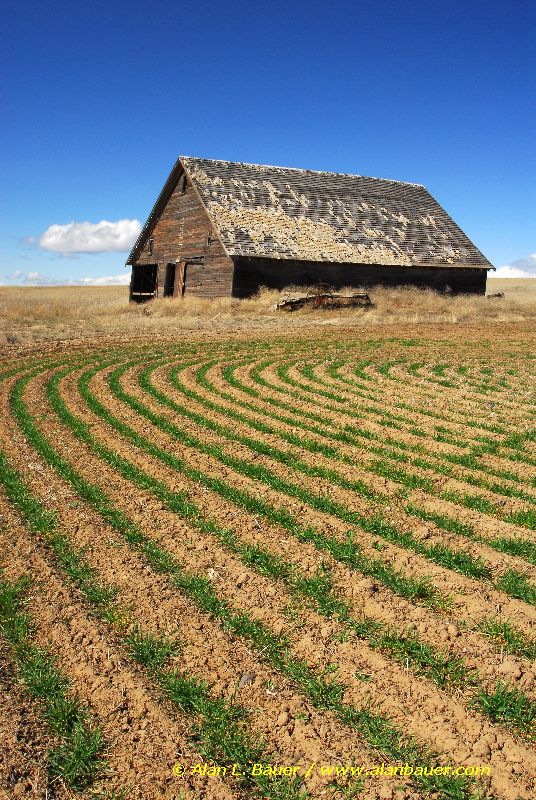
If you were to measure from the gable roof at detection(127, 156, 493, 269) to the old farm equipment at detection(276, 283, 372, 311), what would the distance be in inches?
89.9

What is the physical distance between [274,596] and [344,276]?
28.3 meters

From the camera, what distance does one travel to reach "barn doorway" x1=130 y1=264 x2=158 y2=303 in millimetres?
37531

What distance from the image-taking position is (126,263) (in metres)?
37.8

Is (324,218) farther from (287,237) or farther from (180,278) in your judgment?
(180,278)

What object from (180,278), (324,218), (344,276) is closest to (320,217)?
(324,218)

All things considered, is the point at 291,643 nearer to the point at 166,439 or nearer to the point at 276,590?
the point at 276,590

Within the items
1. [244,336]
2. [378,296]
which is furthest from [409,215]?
[244,336]

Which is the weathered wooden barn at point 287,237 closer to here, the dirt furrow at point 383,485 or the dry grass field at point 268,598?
the dry grass field at point 268,598

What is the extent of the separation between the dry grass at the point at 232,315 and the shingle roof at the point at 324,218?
2.43 metres

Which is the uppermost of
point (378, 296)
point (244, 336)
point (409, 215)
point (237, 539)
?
point (409, 215)

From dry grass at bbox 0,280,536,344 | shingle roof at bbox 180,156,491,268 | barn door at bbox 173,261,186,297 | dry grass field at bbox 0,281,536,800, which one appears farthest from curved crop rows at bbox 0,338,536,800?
barn door at bbox 173,261,186,297

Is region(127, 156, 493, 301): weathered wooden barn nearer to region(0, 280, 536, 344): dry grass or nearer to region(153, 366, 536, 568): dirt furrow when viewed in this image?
region(0, 280, 536, 344): dry grass

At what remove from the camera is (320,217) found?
33.8 metres

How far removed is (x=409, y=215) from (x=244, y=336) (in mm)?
20352
